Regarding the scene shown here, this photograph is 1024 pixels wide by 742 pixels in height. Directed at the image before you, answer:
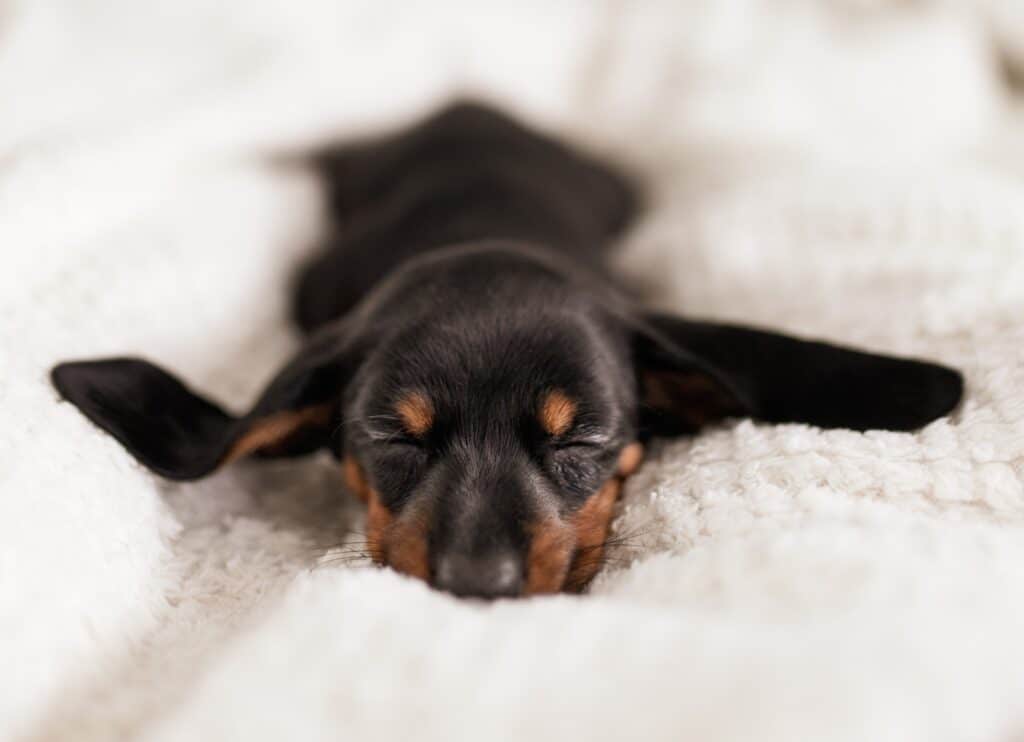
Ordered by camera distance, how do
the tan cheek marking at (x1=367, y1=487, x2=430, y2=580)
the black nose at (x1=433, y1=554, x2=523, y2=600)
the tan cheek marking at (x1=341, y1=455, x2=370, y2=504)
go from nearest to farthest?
1. the black nose at (x1=433, y1=554, x2=523, y2=600)
2. the tan cheek marking at (x1=367, y1=487, x2=430, y2=580)
3. the tan cheek marking at (x1=341, y1=455, x2=370, y2=504)

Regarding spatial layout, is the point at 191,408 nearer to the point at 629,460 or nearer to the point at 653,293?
the point at 629,460

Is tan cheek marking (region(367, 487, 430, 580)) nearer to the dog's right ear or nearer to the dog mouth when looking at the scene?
the dog mouth

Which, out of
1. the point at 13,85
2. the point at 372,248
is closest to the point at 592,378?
the point at 372,248

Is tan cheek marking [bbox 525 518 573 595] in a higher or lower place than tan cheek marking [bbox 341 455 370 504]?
higher

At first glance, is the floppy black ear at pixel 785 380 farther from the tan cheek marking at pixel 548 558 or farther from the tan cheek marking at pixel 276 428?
the tan cheek marking at pixel 276 428

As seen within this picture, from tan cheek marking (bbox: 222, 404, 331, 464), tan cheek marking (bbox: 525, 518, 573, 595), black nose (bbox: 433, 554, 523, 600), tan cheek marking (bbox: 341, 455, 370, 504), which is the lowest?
tan cheek marking (bbox: 341, 455, 370, 504)

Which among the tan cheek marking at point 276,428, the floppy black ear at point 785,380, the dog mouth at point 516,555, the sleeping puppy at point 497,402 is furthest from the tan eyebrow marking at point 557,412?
the tan cheek marking at point 276,428

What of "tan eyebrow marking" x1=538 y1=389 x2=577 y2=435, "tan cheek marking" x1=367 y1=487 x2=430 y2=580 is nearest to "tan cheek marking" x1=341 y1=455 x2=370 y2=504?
"tan cheek marking" x1=367 y1=487 x2=430 y2=580

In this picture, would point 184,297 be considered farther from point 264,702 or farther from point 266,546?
point 264,702
